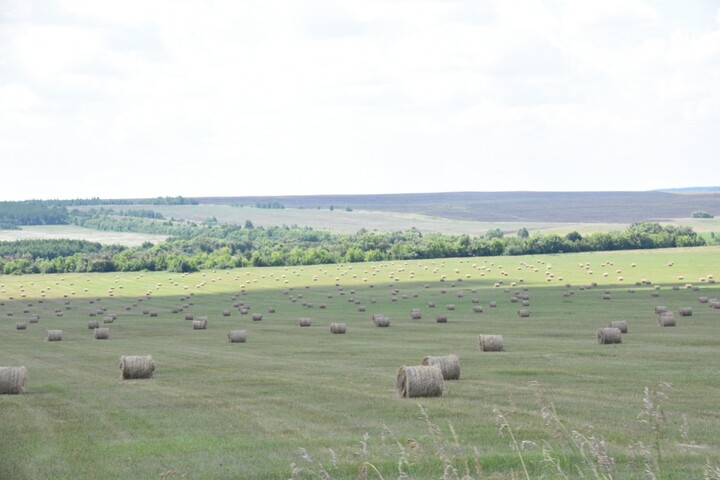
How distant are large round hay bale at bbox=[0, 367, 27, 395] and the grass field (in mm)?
451

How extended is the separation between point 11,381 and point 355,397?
8927mm

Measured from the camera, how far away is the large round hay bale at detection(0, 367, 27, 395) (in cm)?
2806

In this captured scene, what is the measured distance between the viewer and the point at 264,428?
71.4 feet

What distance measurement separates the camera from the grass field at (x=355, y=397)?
58.0ft

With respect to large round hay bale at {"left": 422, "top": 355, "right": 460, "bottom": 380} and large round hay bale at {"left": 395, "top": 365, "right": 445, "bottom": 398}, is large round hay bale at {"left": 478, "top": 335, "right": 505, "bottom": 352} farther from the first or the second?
large round hay bale at {"left": 395, "top": 365, "right": 445, "bottom": 398}

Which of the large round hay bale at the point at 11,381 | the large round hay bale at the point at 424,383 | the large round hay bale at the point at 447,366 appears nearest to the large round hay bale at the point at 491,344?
the large round hay bale at the point at 447,366

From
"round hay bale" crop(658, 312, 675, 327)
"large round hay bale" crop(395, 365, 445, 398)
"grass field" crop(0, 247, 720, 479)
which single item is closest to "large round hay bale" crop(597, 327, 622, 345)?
"grass field" crop(0, 247, 720, 479)

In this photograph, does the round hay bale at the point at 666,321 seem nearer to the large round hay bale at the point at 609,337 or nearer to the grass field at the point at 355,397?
the grass field at the point at 355,397

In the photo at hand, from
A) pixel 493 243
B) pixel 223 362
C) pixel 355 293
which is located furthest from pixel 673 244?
pixel 223 362

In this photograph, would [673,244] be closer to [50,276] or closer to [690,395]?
[50,276]

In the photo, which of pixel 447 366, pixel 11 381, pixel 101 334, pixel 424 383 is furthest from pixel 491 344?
pixel 101 334

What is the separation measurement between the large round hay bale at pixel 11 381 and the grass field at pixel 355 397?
17.8 inches

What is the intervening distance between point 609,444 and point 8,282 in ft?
455

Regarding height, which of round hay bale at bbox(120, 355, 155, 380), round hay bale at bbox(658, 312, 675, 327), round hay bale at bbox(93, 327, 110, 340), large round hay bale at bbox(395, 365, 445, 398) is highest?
large round hay bale at bbox(395, 365, 445, 398)
